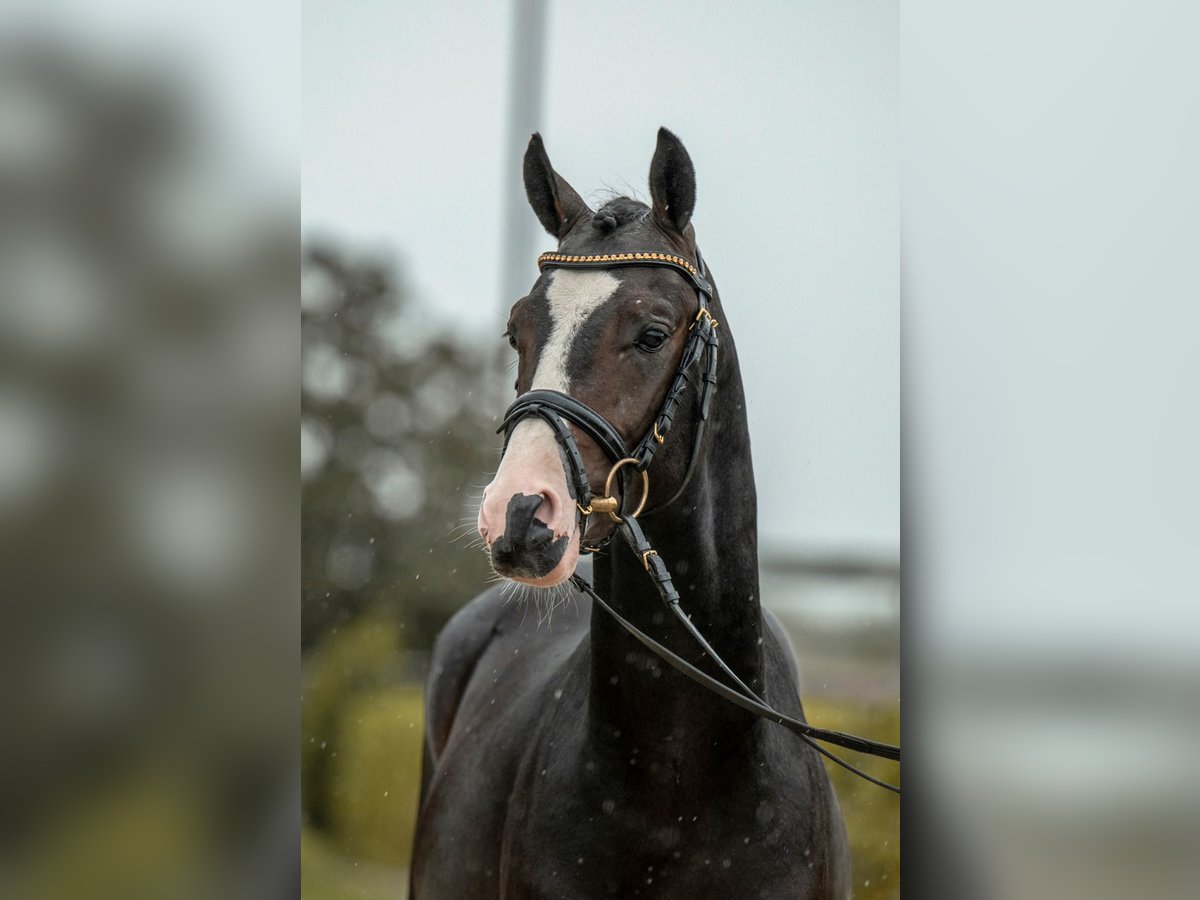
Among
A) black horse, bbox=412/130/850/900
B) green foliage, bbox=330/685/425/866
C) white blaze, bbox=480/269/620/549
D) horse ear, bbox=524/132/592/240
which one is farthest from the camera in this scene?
green foliage, bbox=330/685/425/866

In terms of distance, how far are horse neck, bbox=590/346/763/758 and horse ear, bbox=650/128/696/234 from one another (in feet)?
A: 0.92

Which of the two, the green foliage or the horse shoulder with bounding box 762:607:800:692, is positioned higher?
the horse shoulder with bounding box 762:607:800:692

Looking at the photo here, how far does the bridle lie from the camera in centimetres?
156

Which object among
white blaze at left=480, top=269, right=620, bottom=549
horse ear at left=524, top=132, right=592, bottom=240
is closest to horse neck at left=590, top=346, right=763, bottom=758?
white blaze at left=480, top=269, right=620, bottom=549

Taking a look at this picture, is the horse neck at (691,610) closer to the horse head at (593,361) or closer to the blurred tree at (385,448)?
the horse head at (593,361)

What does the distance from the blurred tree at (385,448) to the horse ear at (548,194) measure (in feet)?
1.49

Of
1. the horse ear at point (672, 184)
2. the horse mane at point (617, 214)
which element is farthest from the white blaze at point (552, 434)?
the horse ear at point (672, 184)

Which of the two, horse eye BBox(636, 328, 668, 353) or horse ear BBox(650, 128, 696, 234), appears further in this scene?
horse ear BBox(650, 128, 696, 234)

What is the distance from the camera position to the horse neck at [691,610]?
173cm

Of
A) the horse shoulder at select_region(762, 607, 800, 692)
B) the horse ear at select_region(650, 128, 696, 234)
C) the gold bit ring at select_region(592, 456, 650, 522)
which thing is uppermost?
the horse ear at select_region(650, 128, 696, 234)

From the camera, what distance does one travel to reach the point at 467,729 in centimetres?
244
